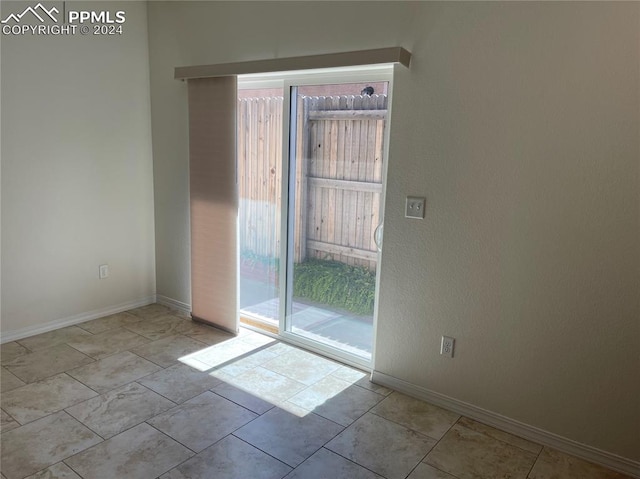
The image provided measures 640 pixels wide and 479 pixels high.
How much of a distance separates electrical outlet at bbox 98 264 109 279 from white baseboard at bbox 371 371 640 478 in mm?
2354

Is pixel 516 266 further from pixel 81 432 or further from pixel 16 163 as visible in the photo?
pixel 16 163

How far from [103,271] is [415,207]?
265 centimetres

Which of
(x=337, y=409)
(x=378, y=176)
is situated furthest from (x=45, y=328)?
(x=378, y=176)

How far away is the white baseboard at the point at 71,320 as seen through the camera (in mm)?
3402

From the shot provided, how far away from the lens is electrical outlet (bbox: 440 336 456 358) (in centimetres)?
264

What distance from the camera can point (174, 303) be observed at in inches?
162

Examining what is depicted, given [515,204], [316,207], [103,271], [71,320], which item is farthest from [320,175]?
[71,320]

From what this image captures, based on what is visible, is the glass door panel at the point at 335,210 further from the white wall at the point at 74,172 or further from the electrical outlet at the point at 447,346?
the white wall at the point at 74,172

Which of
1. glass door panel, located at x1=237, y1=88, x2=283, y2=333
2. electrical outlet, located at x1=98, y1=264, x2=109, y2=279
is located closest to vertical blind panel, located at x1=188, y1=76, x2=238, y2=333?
glass door panel, located at x1=237, y1=88, x2=283, y2=333

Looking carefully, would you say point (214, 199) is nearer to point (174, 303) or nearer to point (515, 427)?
point (174, 303)

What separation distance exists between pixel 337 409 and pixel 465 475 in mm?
765

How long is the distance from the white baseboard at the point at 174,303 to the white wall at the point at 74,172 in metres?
0.21

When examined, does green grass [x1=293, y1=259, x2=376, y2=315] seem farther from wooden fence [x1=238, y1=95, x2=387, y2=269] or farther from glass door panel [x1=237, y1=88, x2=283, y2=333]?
glass door panel [x1=237, y1=88, x2=283, y2=333]

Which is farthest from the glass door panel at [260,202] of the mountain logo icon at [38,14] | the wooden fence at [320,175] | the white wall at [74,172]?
the mountain logo icon at [38,14]
